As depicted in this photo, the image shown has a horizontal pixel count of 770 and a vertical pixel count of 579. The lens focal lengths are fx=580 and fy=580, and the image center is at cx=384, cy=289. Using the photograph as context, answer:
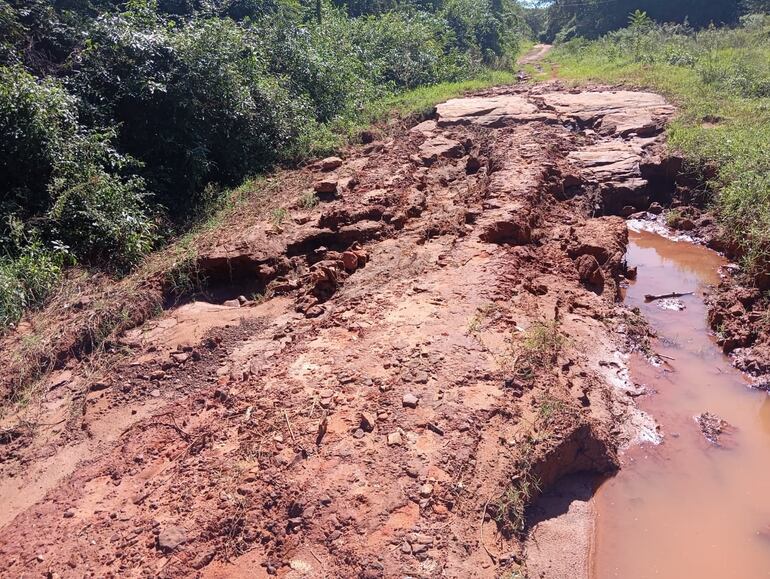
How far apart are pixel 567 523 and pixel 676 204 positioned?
17.9 ft

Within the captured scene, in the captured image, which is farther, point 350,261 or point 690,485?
point 350,261

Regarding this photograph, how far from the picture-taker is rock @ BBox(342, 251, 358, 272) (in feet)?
17.7

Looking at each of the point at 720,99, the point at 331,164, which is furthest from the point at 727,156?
the point at 331,164

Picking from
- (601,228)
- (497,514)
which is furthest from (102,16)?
(497,514)

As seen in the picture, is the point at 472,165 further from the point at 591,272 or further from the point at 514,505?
the point at 514,505

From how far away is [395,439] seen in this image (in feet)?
10.4

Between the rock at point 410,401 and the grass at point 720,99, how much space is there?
3.91 m

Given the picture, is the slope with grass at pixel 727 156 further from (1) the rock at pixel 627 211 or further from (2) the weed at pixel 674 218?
(1) the rock at pixel 627 211

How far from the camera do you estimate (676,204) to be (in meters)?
7.35

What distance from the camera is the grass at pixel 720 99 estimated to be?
6199mm

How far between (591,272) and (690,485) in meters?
2.43

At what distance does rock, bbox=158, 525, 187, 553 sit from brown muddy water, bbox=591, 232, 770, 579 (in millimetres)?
2117

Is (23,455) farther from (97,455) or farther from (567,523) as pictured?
(567,523)

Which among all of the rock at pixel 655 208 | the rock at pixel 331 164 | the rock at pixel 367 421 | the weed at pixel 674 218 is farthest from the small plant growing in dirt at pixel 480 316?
the rock at pixel 331 164
